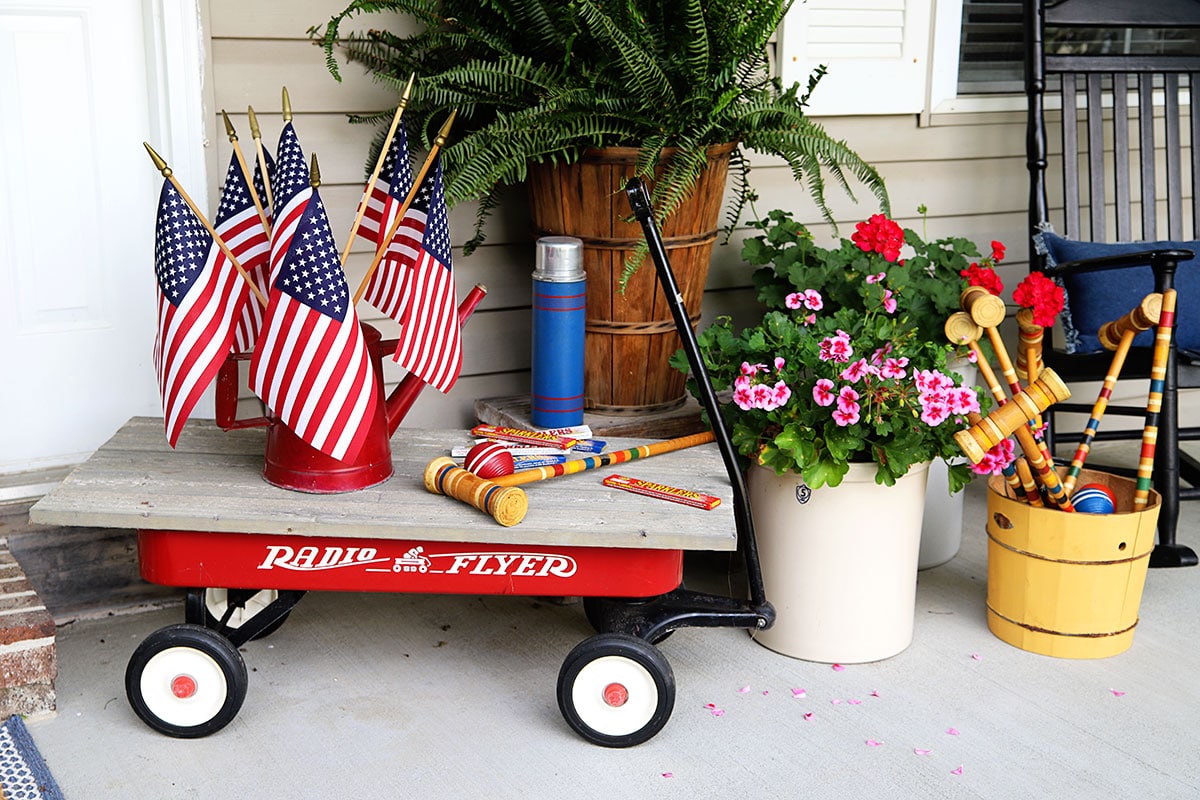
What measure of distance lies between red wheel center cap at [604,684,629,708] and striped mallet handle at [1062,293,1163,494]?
0.97 metres

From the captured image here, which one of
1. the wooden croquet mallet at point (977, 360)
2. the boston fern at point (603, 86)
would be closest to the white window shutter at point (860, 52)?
the boston fern at point (603, 86)

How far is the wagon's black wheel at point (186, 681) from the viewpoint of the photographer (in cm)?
193

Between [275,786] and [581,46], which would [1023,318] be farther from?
[275,786]

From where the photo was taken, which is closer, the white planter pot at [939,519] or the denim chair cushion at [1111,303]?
the white planter pot at [939,519]

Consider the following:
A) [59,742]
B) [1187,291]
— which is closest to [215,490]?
[59,742]

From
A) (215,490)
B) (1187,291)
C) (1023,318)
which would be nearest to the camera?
(215,490)

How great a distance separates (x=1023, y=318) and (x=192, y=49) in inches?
65.3

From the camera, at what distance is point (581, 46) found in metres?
2.35

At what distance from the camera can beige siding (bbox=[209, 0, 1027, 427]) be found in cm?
238

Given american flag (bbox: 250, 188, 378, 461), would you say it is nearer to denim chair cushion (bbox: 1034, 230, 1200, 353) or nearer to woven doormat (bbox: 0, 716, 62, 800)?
woven doormat (bbox: 0, 716, 62, 800)

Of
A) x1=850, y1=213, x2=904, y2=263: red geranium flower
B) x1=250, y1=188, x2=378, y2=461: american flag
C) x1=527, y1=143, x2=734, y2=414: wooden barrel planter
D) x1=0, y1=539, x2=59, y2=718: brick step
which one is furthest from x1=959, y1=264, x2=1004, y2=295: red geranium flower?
x1=0, y1=539, x2=59, y2=718: brick step

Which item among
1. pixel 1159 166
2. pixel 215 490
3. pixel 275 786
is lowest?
pixel 275 786

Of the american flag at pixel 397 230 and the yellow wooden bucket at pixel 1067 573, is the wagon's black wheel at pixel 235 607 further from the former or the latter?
the yellow wooden bucket at pixel 1067 573

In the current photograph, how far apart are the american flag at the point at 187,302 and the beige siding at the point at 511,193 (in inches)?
22.3
